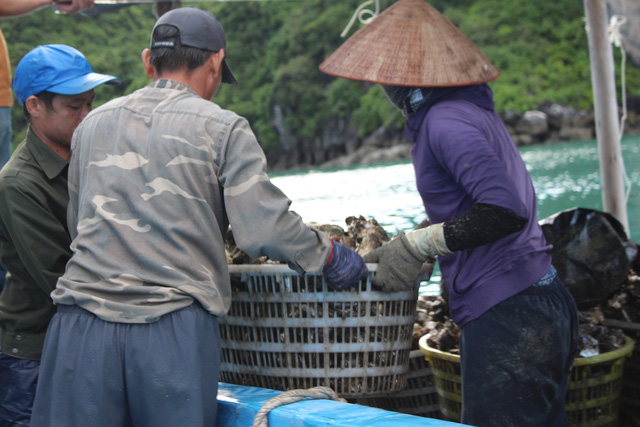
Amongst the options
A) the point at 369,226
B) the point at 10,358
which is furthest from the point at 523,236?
the point at 10,358

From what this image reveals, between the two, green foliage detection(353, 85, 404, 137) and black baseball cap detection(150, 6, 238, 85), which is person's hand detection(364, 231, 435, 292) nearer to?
black baseball cap detection(150, 6, 238, 85)

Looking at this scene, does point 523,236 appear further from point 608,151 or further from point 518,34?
point 518,34

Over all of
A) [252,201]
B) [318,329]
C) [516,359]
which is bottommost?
[516,359]

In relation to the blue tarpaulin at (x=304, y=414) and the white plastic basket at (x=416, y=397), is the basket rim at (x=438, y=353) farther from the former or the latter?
the blue tarpaulin at (x=304, y=414)

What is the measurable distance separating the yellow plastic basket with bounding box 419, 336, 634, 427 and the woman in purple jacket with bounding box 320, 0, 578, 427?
501mm

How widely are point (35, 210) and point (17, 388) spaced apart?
0.62 m

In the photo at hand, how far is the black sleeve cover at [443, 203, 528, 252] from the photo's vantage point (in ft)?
6.44

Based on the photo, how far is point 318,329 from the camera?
2.08 meters

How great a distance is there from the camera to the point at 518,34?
61906mm

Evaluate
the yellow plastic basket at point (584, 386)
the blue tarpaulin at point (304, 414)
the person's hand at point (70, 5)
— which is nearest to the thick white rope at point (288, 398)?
the blue tarpaulin at point (304, 414)

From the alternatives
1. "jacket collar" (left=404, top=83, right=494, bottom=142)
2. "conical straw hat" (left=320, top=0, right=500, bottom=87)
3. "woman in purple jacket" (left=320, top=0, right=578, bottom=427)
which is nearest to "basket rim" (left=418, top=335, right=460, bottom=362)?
"woman in purple jacket" (left=320, top=0, right=578, bottom=427)

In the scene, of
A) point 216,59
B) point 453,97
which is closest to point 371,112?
point 453,97

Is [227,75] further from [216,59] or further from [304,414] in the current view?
[304,414]

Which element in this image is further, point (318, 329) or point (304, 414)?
point (318, 329)
